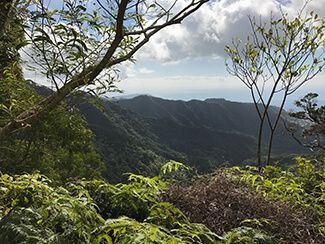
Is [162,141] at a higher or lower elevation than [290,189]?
lower

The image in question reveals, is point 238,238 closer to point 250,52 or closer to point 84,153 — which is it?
point 250,52

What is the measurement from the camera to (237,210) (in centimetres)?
206

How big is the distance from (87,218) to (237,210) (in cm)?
92

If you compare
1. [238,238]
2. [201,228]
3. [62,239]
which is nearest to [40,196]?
[62,239]

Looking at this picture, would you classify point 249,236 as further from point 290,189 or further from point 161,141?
point 161,141

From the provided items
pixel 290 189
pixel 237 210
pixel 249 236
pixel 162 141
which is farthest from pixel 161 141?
pixel 249 236

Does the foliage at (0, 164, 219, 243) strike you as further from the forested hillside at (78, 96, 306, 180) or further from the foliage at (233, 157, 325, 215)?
the forested hillside at (78, 96, 306, 180)

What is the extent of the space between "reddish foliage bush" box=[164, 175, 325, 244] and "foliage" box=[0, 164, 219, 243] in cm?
20

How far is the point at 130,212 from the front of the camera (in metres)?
1.81

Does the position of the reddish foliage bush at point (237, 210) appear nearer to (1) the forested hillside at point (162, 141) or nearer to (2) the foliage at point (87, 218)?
(2) the foliage at point (87, 218)

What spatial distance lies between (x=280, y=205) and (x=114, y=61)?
1.37 m

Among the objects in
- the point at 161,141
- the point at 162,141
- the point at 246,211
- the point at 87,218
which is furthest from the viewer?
the point at 162,141

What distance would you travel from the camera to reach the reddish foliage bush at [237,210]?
186cm

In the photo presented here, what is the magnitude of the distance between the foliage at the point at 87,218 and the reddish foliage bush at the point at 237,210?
197 millimetres
